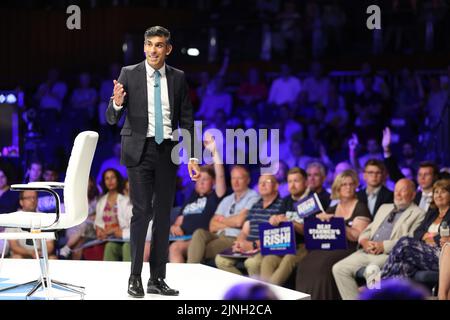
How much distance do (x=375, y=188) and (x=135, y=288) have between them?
2686 millimetres

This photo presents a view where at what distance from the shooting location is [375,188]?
19.6 feet

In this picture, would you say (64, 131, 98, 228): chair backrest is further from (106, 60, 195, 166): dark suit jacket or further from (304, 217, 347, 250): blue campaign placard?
(304, 217, 347, 250): blue campaign placard

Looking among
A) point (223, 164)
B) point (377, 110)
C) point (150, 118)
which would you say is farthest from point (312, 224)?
point (377, 110)

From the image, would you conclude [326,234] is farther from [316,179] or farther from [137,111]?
[137,111]

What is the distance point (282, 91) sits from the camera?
28.0ft

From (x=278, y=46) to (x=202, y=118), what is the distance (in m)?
1.74

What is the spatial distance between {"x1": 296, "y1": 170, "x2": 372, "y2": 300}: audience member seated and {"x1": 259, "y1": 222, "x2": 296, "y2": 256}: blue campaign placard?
16 centimetres

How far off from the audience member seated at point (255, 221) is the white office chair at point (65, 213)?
199cm

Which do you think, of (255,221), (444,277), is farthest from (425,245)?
(255,221)

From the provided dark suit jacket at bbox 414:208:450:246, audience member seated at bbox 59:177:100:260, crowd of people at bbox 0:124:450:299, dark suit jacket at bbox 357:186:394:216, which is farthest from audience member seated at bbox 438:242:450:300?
audience member seated at bbox 59:177:100:260

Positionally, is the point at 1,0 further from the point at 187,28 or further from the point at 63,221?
the point at 63,221

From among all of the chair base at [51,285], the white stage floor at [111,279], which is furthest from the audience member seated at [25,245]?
the chair base at [51,285]

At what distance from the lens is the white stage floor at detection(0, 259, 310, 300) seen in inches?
161

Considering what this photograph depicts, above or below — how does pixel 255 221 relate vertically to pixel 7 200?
below
